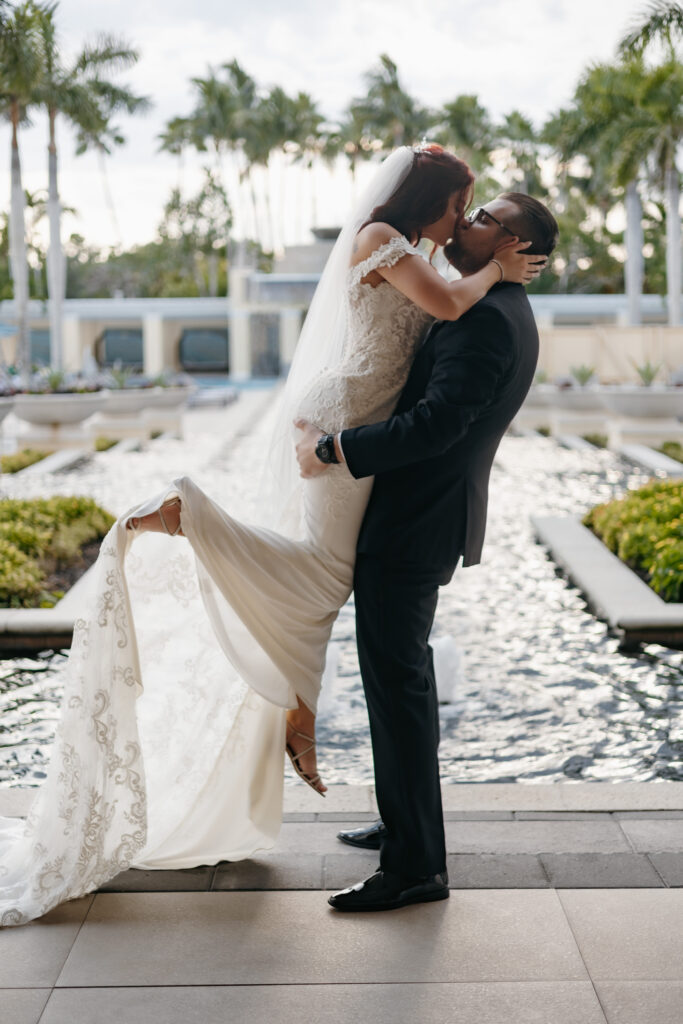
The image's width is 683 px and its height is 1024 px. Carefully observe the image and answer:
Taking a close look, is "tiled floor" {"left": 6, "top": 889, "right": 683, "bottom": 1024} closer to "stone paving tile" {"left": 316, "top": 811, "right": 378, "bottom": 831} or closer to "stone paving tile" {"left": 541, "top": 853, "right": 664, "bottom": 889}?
"stone paving tile" {"left": 541, "top": 853, "right": 664, "bottom": 889}

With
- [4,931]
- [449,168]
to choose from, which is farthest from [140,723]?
[449,168]

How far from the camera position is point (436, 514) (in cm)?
270

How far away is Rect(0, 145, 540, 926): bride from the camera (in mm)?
2623

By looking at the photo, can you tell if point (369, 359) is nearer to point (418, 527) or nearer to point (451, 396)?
point (451, 396)

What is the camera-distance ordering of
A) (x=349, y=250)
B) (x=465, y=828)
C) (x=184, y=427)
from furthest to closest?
(x=184, y=427) → (x=465, y=828) → (x=349, y=250)

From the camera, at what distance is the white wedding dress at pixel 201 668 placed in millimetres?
2699

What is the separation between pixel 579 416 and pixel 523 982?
51.1 ft

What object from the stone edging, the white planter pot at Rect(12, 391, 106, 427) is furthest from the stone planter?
the stone edging

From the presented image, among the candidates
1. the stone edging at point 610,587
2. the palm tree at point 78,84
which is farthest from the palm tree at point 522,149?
the stone edging at point 610,587

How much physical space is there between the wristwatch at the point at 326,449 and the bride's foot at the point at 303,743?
739 millimetres

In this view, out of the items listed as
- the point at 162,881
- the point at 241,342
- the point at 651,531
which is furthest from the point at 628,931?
the point at 241,342

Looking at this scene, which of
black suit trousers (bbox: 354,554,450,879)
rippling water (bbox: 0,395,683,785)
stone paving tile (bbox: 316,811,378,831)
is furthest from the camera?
rippling water (bbox: 0,395,683,785)

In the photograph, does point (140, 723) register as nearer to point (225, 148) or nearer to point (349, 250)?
point (349, 250)

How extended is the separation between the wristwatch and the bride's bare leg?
0.72 m
